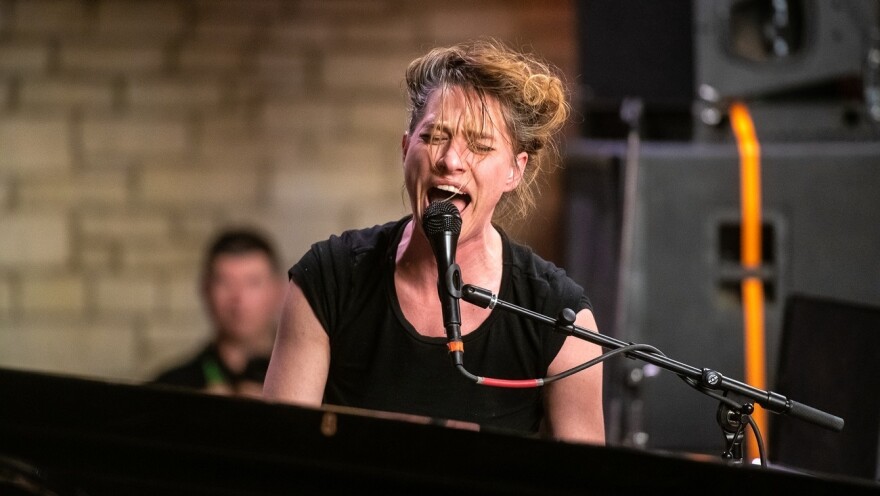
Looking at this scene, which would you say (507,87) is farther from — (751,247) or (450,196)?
(751,247)

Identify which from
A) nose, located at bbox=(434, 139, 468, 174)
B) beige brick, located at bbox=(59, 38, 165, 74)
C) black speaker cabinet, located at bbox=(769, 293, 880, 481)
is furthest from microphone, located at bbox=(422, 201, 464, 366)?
beige brick, located at bbox=(59, 38, 165, 74)

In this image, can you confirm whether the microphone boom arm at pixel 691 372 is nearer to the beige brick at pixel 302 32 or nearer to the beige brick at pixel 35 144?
the beige brick at pixel 302 32

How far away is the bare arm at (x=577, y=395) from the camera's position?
1840 mm

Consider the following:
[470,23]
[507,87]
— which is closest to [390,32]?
[470,23]

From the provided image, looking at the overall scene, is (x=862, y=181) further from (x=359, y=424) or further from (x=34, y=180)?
(x=34, y=180)

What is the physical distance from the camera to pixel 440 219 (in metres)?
1.61

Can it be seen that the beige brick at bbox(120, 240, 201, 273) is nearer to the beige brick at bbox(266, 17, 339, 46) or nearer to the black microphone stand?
the beige brick at bbox(266, 17, 339, 46)

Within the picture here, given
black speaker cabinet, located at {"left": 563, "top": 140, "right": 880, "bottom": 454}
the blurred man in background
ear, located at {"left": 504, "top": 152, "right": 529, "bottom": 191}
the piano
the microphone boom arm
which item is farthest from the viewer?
the blurred man in background

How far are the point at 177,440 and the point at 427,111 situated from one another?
2.25 ft

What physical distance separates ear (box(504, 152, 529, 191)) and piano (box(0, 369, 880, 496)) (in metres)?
0.60

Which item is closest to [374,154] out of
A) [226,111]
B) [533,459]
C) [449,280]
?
[226,111]

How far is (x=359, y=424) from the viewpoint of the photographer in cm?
136

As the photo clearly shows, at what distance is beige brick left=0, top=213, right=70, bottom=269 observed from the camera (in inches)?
165

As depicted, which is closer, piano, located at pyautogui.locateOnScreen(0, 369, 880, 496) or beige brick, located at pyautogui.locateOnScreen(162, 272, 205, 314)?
piano, located at pyautogui.locateOnScreen(0, 369, 880, 496)
